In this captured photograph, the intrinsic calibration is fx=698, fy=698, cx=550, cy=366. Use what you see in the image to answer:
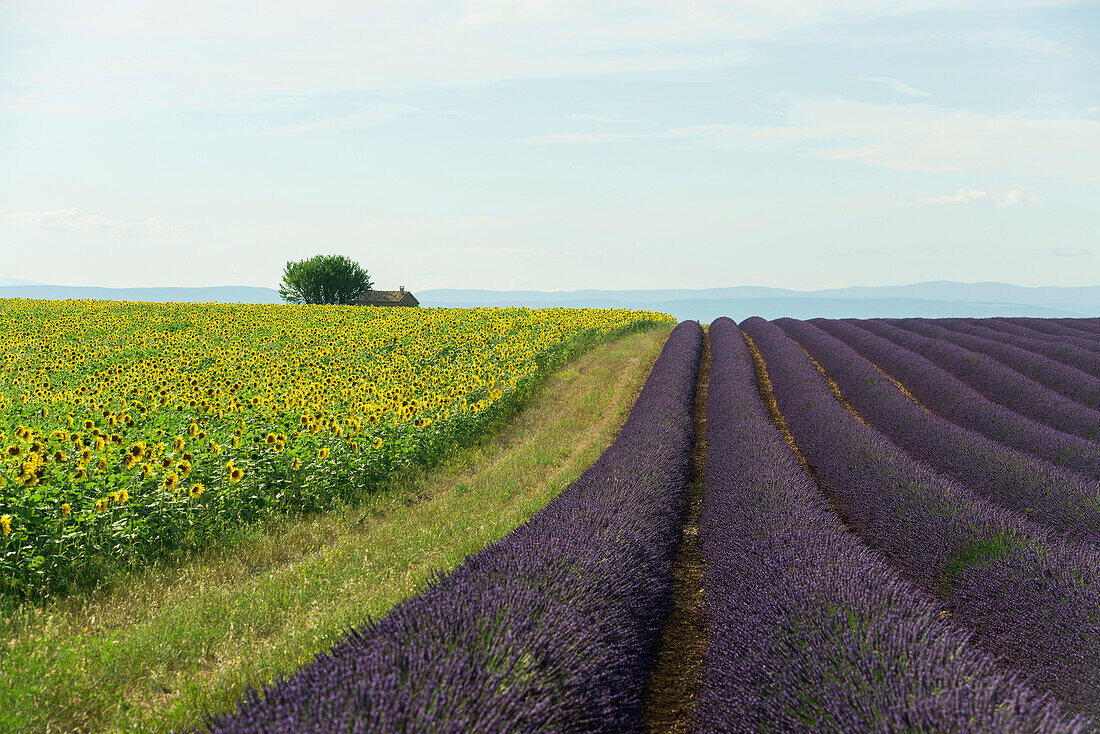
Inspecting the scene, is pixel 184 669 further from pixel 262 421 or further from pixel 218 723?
pixel 262 421

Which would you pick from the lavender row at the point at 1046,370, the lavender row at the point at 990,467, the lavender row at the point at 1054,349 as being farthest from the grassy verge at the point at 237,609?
the lavender row at the point at 1054,349

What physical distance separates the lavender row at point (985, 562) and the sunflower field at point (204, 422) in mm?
5022

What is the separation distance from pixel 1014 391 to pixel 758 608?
11857 mm

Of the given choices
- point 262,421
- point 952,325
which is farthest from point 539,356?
point 952,325

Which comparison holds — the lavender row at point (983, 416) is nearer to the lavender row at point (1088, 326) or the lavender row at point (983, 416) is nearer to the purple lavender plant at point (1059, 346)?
the purple lavender plant at point (1059, 346)

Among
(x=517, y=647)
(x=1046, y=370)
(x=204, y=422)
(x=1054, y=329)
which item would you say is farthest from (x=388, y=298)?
(x=517, y=647)

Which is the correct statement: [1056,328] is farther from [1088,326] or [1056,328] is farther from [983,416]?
[983,416]

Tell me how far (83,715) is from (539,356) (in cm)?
1273

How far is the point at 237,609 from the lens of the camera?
177 inches

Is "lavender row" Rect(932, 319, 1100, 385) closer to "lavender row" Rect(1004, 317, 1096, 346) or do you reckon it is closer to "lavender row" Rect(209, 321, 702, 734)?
"lavender row" Rect(1004, 317, 1096, 346)

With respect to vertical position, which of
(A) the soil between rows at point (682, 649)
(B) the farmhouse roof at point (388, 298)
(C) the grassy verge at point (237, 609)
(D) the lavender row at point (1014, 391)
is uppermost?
(B) the farmhouse roof at point (388, 298)

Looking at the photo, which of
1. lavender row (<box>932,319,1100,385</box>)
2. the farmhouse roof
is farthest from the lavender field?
the farmhouse roof

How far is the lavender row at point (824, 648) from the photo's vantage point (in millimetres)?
2643

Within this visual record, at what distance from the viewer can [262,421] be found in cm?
816
